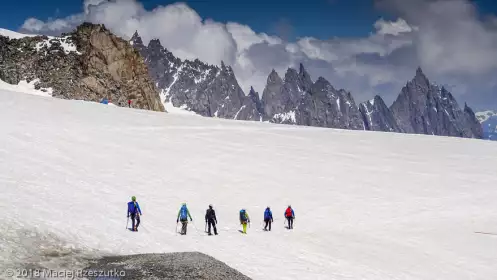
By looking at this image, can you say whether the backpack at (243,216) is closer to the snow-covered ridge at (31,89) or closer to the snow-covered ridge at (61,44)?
the snow-covered ridge at (31,89)

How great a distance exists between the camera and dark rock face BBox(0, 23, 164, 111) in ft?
396

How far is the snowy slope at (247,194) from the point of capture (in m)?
16.5

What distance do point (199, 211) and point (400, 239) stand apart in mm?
10130

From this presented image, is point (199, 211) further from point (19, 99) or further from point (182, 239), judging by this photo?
point (19, 99)

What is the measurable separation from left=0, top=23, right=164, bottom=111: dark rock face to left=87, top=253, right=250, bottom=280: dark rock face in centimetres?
11191

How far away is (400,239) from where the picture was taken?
2214 cm

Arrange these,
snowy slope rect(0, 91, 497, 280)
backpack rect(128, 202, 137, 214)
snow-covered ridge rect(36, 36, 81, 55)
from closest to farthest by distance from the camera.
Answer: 1. snowy slope rect(0, 91, 497, 280)
2. backpack rect(128, 202, 137, 214)
3. snow-covered ridge rect(36, 36, 81, 55)

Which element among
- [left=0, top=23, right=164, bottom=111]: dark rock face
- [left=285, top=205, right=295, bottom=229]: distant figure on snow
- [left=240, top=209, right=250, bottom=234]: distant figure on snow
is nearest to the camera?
[left=240, top=209, right=250, bottom=234]: distant figure on snow

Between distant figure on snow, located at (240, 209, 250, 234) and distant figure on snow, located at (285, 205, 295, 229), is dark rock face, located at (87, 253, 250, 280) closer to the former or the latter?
distant figure on snow, located at (240, 209, 250, 234)

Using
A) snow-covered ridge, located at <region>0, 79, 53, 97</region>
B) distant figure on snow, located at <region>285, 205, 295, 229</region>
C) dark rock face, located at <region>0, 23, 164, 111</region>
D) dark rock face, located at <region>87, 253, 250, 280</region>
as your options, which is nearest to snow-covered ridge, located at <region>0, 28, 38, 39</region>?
dark rock face, located at <region>0, 23, 164, 111</region>

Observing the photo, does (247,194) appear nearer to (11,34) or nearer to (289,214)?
(289,214)

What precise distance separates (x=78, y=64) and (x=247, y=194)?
378 feet

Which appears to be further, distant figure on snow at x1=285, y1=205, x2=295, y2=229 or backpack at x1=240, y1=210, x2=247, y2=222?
distant figure on snow at x1=285, y1=205, x2=295, y2=229

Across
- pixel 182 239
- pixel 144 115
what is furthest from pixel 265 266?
pixel 144 115
